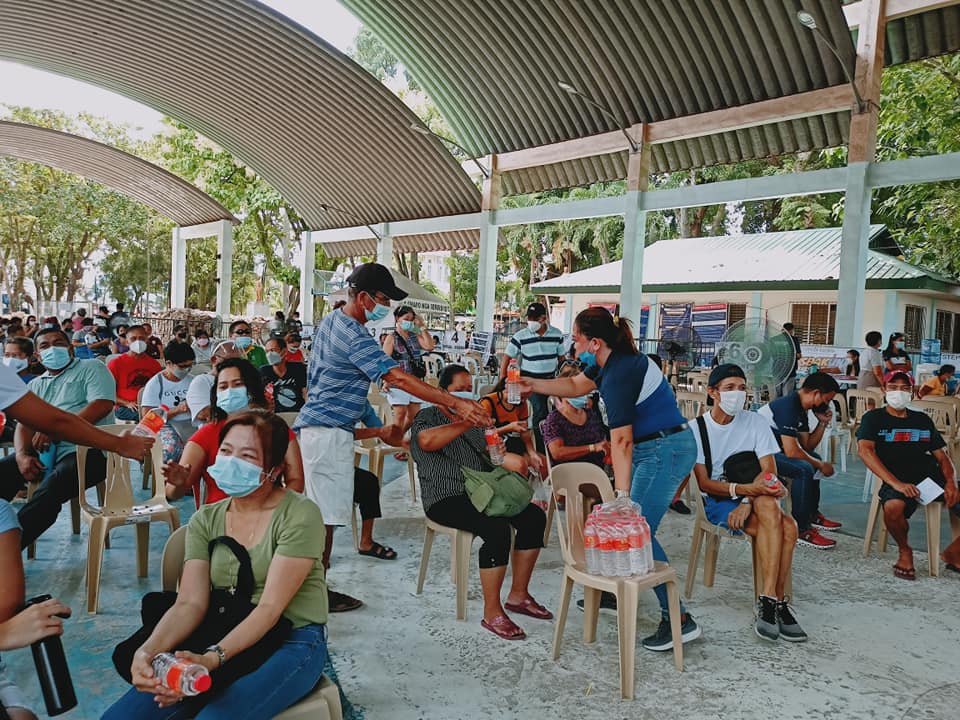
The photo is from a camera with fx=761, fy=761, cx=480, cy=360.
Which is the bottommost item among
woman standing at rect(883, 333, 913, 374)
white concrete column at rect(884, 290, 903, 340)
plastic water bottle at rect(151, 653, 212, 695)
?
plastic water bottle at rect(151, 653, 212, 695)

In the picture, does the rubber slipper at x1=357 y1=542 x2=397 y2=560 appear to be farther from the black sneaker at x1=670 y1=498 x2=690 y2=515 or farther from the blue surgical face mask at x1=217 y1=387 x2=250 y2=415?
the black sneaker at x1=670 y1=498 x2=690 y2=515

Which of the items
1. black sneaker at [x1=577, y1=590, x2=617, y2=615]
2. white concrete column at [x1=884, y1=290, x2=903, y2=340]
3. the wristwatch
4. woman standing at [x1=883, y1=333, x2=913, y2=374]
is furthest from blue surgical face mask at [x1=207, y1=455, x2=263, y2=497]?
white concrete column at [x1=884, y1=290, x2=903, y2=340]

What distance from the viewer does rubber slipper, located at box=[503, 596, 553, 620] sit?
12.8 feet

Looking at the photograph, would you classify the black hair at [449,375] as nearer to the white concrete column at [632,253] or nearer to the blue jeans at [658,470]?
the blue jeans at [658,470]

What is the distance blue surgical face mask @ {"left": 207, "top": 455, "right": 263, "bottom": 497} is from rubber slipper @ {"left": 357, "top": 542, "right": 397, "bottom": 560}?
2530 mm

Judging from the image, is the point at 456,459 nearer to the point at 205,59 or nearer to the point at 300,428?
the point at 300,428

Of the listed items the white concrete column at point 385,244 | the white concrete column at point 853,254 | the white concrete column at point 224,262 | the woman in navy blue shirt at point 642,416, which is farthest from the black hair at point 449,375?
the white concrete column at point 224,262

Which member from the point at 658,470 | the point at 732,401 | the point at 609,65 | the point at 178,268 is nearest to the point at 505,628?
the point at 658,470

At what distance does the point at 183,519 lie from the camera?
Answer: 5.49m

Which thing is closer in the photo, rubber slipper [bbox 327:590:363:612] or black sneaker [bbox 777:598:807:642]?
black sneaker [bbox 777:598:807:642]

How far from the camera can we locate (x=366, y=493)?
4.70 meters

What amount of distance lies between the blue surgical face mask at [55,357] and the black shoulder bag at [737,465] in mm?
3773

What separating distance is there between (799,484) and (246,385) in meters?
3.71

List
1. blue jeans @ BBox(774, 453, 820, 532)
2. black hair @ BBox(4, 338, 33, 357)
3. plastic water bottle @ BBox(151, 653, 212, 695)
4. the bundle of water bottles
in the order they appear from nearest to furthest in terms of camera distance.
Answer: plastic water bottle @ BBox(151, 653, 212, 695) → the bundle of water bottles → blue jeans @ BBox(774, 453, 820, 532) → black hair @ BBox(4, 338, 33, 357)
